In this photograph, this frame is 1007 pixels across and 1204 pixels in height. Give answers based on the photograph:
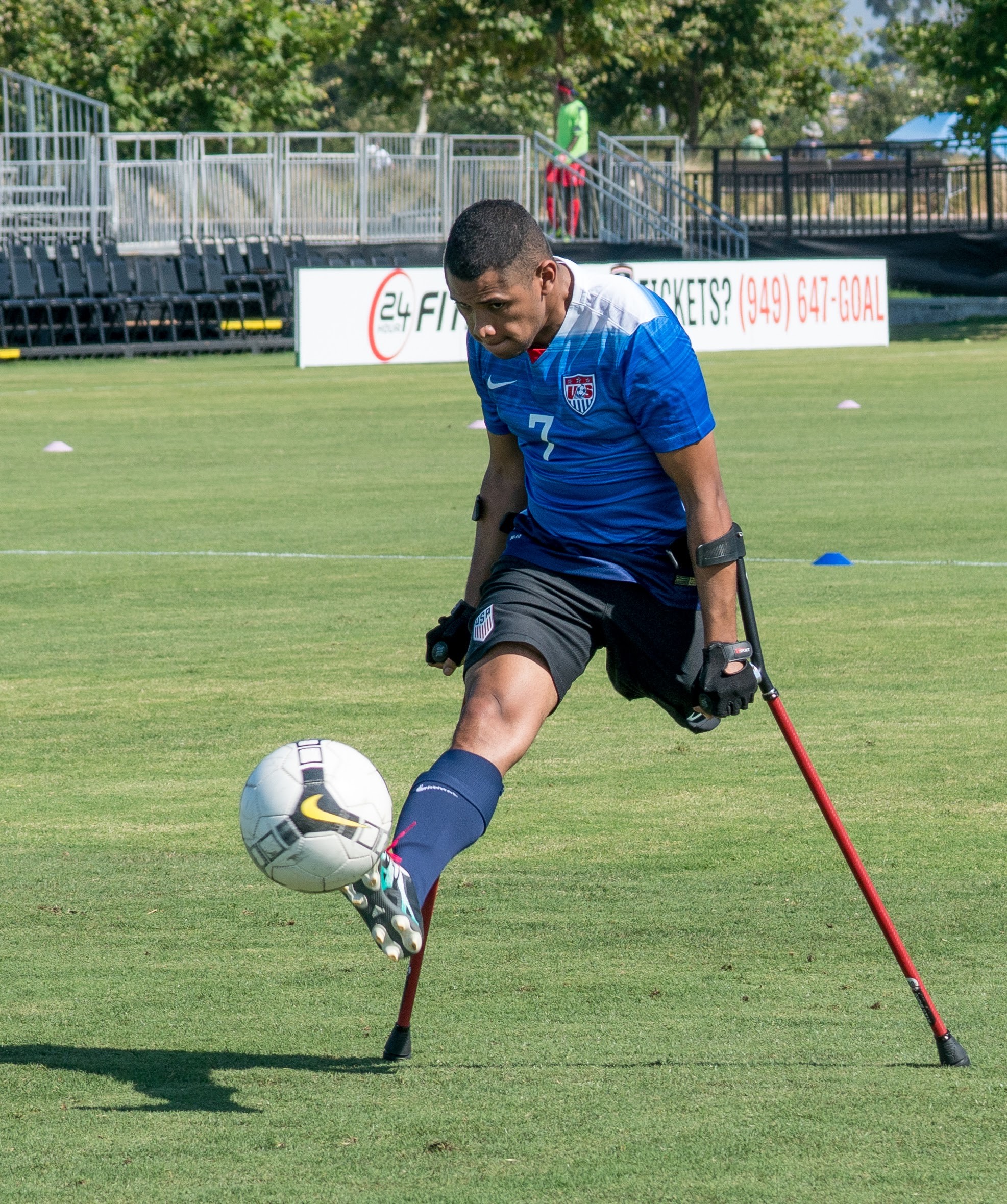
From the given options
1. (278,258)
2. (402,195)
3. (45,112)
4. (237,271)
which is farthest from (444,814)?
(45,112)

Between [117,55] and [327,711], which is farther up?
[117,55]

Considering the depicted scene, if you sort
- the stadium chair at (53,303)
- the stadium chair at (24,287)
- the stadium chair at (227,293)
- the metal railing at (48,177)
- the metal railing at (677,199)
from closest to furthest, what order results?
the stadium chair at (24,287) < the stadium chair at (53,303) < the stadium chair at (227,293) < the metal railing at (48,177) < the metal railing at (677,199)

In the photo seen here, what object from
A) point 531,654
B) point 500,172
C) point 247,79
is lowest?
point 531,654

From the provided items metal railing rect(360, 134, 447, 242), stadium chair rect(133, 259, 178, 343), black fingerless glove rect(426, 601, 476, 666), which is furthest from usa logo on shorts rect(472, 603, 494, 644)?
metal railing rect(360, 134, 447, 242)

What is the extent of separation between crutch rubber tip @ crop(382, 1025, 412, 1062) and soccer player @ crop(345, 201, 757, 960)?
0.52 meters

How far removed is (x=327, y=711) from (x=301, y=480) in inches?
333

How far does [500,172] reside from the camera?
37438 mm

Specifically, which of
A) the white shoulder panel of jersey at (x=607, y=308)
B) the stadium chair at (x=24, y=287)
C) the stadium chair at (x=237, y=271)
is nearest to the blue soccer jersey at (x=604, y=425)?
the white shoulder panel of jersey at (x=607, y=308)

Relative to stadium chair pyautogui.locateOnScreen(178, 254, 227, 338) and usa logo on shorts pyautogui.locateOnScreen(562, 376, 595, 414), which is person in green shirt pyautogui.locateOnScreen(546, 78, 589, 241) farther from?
usa logo on shorts pyautogui.locateOnScreen(562, 376, 595, 414)

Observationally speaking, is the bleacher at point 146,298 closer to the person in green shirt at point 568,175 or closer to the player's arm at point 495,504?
the person in green shirt at point 568,175

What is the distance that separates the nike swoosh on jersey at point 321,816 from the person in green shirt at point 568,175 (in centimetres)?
3396

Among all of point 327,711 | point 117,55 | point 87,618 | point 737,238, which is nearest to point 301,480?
point 87,618

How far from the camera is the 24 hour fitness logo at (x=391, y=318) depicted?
27.8 meters

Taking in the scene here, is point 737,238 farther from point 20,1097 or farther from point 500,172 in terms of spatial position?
point 20,1097
